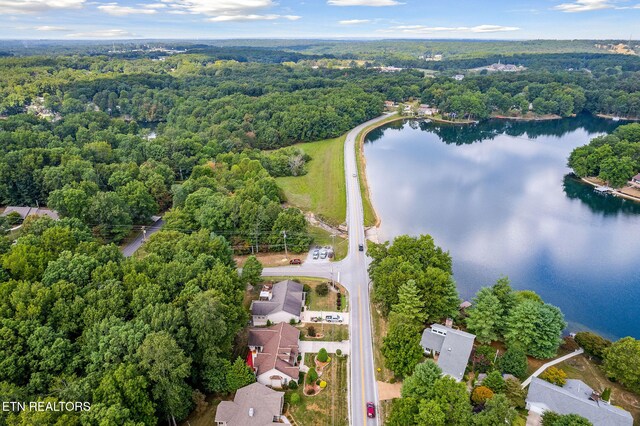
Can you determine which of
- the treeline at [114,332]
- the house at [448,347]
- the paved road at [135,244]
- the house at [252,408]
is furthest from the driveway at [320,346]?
the paved road at [135,244]

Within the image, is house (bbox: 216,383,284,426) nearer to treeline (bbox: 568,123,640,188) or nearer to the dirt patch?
the dirt patch

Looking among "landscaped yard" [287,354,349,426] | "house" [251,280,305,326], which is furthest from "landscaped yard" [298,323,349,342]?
"landscaped yard" [287,354,349,426]

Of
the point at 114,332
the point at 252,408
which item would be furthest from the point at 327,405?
the point at 114,332

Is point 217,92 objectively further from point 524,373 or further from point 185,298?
point 524,373

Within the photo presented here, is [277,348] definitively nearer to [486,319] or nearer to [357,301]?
[357,301]

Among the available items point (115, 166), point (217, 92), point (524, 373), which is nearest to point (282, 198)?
point (115, 166)
